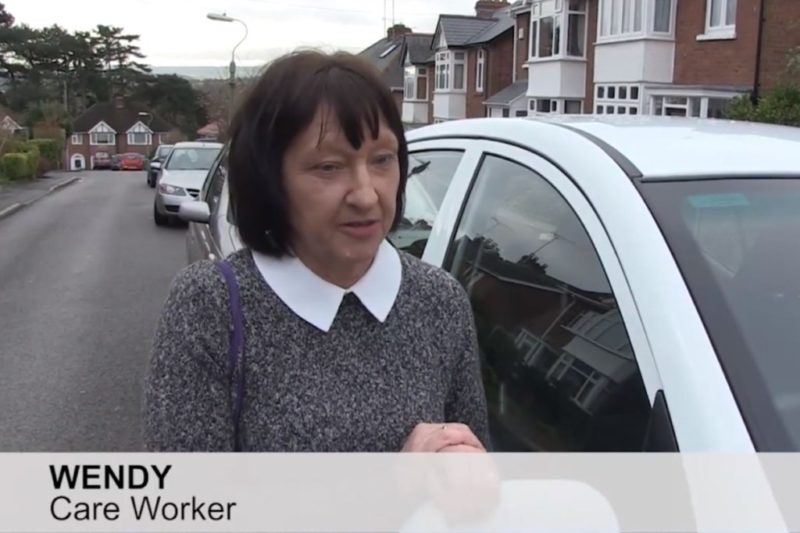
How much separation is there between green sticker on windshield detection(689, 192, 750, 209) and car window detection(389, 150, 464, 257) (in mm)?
1019

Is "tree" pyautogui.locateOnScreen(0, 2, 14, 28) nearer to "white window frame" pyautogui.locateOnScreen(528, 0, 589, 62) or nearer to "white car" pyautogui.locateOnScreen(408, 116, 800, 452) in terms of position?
"white window frame" pyautogui.locateOnScreen(528, 0, 589, 62)

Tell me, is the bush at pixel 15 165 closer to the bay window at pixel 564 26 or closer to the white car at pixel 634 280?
the bay window at pixel 564 26

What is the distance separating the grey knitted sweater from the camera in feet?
4.73

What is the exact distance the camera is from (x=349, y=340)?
153cm

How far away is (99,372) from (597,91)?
2120 centimetres

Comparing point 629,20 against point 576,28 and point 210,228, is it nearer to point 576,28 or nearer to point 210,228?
point 576,28

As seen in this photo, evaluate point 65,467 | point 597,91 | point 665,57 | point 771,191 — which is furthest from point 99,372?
point 597,91

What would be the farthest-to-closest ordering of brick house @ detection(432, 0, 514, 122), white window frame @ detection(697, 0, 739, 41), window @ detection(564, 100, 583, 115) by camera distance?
brick house @ detection(432, 0, 514, 122) → window @ detection(564, 100, 583, 115) → white window frame @ detection(697, 0, 739, 41)

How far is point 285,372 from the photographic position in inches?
58.2

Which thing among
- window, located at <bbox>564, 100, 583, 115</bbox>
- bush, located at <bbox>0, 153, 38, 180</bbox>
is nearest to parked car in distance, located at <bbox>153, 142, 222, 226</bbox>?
bush, located at <bbox>0, 153, 38, 180</bbox>

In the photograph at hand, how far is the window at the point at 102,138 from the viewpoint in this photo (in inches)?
3297

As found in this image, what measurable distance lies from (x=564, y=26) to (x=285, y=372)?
89.9 ft

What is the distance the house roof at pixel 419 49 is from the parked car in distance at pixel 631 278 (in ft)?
148

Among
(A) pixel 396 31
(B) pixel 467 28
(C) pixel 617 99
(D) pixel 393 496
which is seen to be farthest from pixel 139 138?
(D) pixel 393 496
